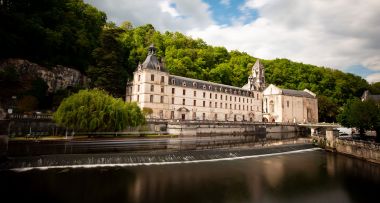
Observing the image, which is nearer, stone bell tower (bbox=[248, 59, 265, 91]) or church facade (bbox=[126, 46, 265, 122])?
church facade (bbox=[126, 46, 265, 122])

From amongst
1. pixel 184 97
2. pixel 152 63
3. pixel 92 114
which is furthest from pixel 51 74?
pixel 184 97

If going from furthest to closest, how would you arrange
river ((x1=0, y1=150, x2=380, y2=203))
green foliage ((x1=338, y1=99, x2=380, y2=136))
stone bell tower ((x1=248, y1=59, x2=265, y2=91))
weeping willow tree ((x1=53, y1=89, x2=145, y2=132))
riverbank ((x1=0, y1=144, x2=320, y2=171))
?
stone bell tower ((x1=248, y1=59, x2=265, y2=91)) < green foliage ((x1=338, y1=99, x2=380, y2=136)) < weeping willow tree ((x1=53, y1=89, x2=145, y2=132)) < riverbank ((x1=0, y1=144, x2=320, y2=171)) < river ((x1=0, y1=150, x2=380, y2=203))

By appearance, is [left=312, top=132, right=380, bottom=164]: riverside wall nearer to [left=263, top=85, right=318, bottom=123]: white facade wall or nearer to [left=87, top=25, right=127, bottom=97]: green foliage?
[left=263, top=85, right=318, bottom=123]: white facade wall

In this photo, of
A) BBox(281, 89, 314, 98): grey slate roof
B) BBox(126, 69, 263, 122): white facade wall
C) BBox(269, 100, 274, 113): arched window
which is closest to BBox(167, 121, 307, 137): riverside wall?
BBox(126, 69, 263, 122): white facade wall

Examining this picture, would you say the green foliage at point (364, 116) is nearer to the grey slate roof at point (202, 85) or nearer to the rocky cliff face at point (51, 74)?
the grey slate roof at point (202, 85)

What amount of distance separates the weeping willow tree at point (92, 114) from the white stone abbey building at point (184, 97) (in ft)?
41.3

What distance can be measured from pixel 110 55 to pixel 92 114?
19.7m

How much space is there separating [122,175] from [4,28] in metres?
30.2

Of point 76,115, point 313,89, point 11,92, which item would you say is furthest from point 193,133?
point 313,89

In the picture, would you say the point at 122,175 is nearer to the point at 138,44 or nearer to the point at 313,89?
the point at 138,44

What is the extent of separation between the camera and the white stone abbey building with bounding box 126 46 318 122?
43.3 m

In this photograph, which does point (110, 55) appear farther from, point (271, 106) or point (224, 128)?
point (271, 106)

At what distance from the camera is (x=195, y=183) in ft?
53.3

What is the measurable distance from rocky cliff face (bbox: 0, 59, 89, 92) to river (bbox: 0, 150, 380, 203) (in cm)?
2235
